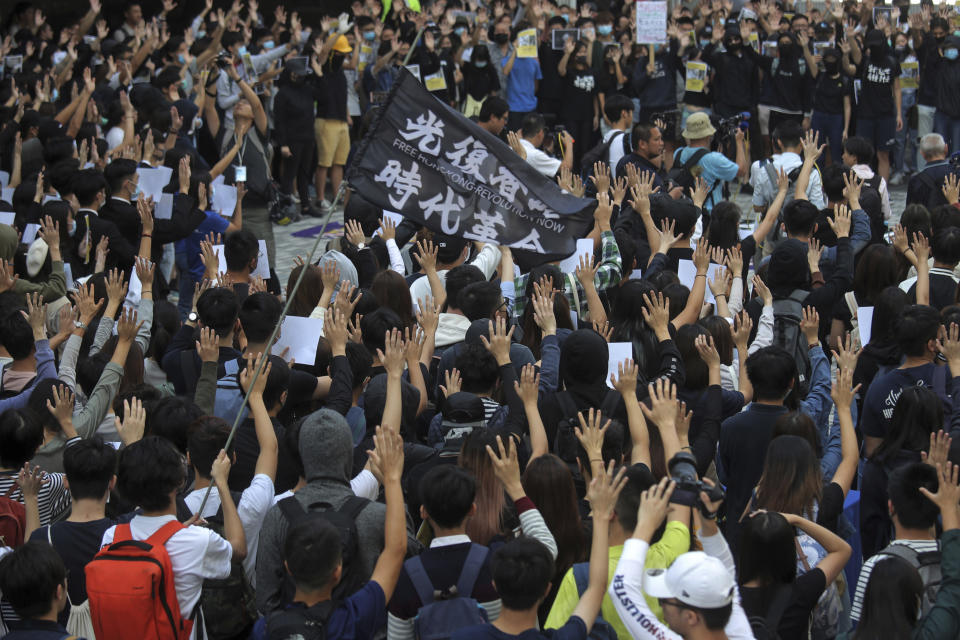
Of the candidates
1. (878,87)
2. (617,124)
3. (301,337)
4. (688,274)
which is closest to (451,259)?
(688,274)

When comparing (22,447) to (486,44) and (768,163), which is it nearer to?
(768,163)

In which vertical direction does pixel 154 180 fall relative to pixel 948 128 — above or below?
above

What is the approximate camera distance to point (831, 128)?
14977mm

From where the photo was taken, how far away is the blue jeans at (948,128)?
47.9 ft

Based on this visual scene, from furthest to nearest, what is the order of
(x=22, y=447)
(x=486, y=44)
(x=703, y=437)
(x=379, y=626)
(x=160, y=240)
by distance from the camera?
(x=486, y=44), (x=160, y=240), (x=703, y=437), (x=22, y=447), (x=379, y=626)

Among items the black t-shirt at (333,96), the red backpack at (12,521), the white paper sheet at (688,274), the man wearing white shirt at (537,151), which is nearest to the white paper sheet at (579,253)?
the white paper sheet at (688,274)

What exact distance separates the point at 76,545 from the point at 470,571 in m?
1.48

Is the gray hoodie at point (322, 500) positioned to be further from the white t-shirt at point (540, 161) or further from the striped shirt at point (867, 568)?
the white t-shirt at point (540, 161)

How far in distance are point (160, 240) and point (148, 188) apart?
0.78m

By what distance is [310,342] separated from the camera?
5781mm

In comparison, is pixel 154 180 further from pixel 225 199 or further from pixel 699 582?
pixel 699 582

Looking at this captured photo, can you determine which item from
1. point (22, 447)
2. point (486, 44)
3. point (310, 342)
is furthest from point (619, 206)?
point (486, 44)

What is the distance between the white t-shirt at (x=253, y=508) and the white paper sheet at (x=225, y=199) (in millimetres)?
5135

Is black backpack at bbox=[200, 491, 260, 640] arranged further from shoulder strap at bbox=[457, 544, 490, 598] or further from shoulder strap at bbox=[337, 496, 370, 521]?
shoulder strap at bbox=[457, 544, 490, 598]
